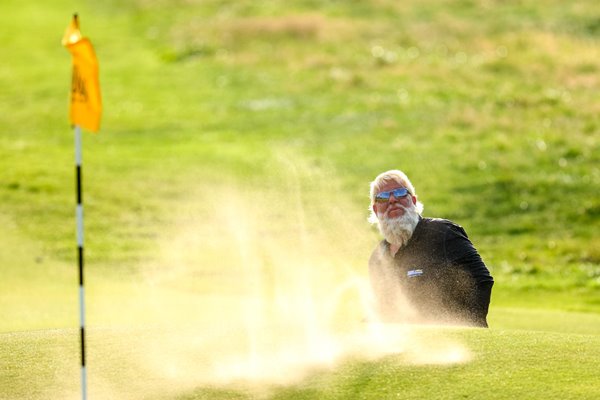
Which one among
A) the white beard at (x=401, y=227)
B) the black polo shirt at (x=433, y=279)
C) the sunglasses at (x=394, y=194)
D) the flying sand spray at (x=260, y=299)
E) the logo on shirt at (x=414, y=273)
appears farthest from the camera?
the sunglasses at (x=394, y=194)

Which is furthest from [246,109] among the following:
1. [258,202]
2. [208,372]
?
[208,372]

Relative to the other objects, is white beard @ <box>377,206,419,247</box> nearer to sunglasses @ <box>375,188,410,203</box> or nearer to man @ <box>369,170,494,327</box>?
man @ <box>369,170,494,327</box>

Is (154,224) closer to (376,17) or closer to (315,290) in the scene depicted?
(315,290)

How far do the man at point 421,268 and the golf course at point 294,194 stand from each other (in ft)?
2.14

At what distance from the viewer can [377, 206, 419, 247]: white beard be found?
11680 mm

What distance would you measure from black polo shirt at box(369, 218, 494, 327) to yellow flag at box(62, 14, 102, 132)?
13.1 ft

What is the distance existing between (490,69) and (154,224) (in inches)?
633

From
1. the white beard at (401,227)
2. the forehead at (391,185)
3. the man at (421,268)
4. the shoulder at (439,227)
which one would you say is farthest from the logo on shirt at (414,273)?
the forehead at (391,185)

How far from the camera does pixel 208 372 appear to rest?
31.0 feet

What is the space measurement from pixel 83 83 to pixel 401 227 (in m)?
4.07

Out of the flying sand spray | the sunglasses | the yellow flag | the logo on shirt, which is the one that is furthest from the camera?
the sunglasses

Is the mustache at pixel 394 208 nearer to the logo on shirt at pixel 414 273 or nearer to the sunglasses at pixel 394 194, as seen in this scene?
the sunglasses at pixel 394 194

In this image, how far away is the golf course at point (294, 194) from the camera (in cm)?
961

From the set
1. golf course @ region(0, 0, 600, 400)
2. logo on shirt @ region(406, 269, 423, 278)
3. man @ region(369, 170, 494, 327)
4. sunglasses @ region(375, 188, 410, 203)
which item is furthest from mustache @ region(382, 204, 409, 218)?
golf course @ region(0, 0, 600, 400)
